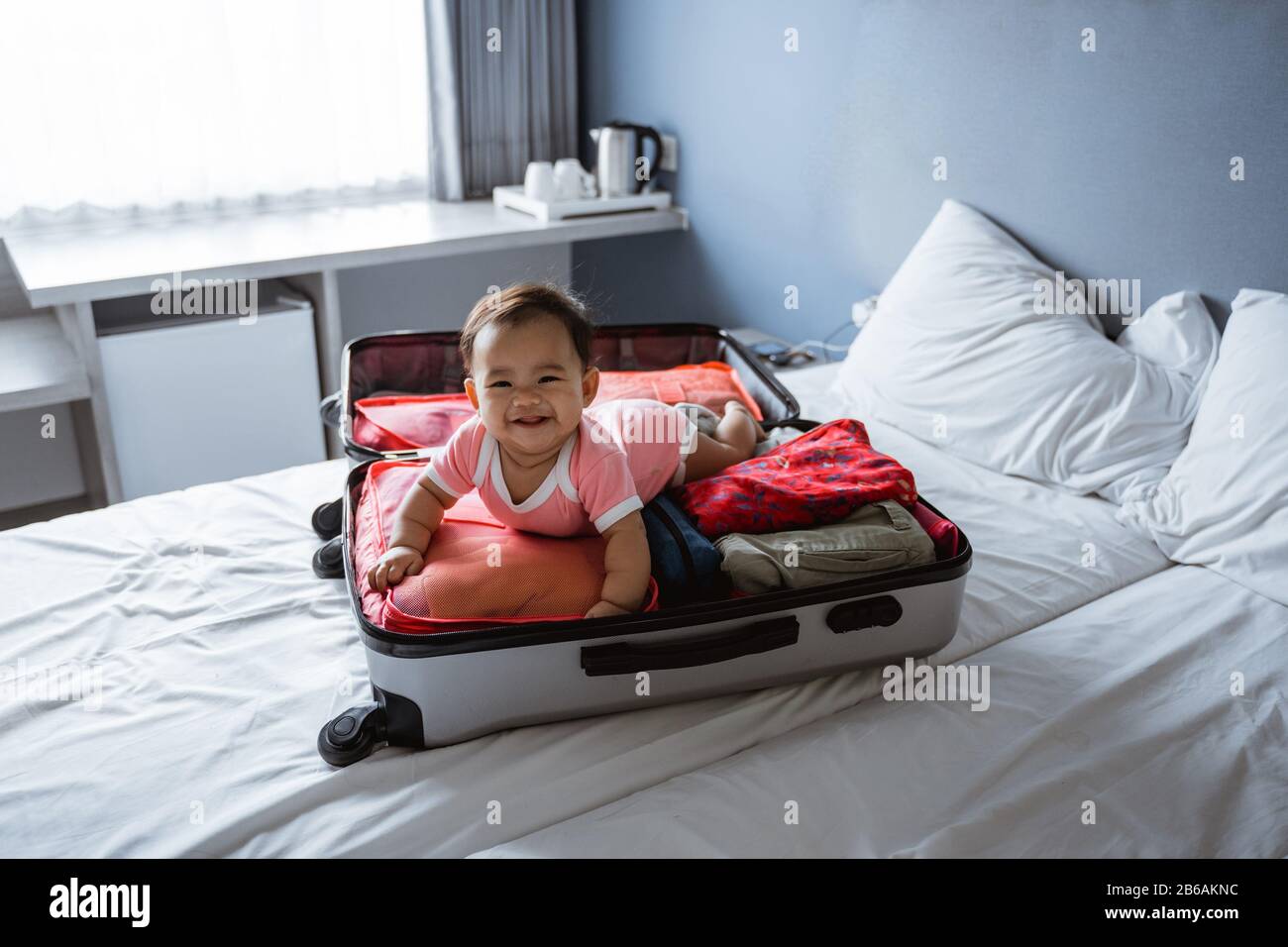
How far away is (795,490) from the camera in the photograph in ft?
4.71

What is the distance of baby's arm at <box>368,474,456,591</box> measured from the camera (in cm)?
126

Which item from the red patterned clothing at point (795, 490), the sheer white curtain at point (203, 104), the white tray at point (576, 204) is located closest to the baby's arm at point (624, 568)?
the red patterned clothing at point (795, 490)

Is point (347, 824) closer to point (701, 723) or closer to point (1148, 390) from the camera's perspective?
point (701, 723)

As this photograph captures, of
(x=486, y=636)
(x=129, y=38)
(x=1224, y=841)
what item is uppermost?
(x=129, y=38)

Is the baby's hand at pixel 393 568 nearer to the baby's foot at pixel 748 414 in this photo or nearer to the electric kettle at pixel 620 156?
the baby's foot at pixel 748 414

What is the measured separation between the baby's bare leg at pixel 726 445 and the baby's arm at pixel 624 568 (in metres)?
0.31

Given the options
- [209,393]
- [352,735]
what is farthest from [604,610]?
[209,393]

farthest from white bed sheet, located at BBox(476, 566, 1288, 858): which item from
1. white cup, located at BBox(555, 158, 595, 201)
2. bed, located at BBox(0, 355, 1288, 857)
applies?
white cup, located at BBox(555, 158, 595, 201)

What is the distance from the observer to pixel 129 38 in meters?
2.63

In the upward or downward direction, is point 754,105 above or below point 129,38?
below

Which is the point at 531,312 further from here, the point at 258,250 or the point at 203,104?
the point at 203,104

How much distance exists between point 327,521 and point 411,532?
1.07 feet

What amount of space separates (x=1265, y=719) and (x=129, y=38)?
2.86 m
